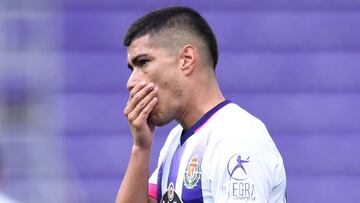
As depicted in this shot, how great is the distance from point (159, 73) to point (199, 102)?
0.15 metres

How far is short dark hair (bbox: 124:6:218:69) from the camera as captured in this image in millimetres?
3139

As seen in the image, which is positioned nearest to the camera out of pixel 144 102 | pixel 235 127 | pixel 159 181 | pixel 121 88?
pixel 235 127

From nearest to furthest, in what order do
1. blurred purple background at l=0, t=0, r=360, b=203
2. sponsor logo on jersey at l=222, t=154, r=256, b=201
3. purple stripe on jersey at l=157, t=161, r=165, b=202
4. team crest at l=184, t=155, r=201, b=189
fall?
sponsor logo on jersey at l=222, t=154, r=256, b=201 < team crest at l=184, t=155, r=201, b=189 < purple stripe on jersey at l=157, t=161, r=165, b=202 < blurred purple background at l=0, t=0, r=360, b=203

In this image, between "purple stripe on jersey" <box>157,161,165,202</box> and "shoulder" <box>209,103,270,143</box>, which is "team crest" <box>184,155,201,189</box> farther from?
"purple stripe on jersey" <box>157,161,165,202</box>

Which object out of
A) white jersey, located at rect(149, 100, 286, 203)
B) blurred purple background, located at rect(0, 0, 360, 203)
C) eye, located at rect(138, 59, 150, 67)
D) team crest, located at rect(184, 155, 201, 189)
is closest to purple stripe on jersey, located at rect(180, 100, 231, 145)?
white jersey, located at rect(149, 100, 286, 203)

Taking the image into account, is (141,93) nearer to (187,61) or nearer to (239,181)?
(187,61)

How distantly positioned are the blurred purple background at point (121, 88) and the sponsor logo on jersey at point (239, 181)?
350 cm

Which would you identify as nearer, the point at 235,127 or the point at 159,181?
the point at 235,127

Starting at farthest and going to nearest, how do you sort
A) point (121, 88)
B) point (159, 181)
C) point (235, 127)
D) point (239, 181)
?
point (121, 88)
point (159, 181)
point (235, 127)
point (239, 181)

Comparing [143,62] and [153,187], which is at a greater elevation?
[143,62]

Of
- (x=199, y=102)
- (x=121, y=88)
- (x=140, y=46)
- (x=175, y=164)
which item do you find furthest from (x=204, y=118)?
(x=121, y=88)

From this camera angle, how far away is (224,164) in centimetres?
285

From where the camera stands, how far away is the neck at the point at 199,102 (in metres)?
3.13

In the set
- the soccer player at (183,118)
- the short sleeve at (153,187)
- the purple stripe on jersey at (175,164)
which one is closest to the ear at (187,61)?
the soccer player at (183,118)
